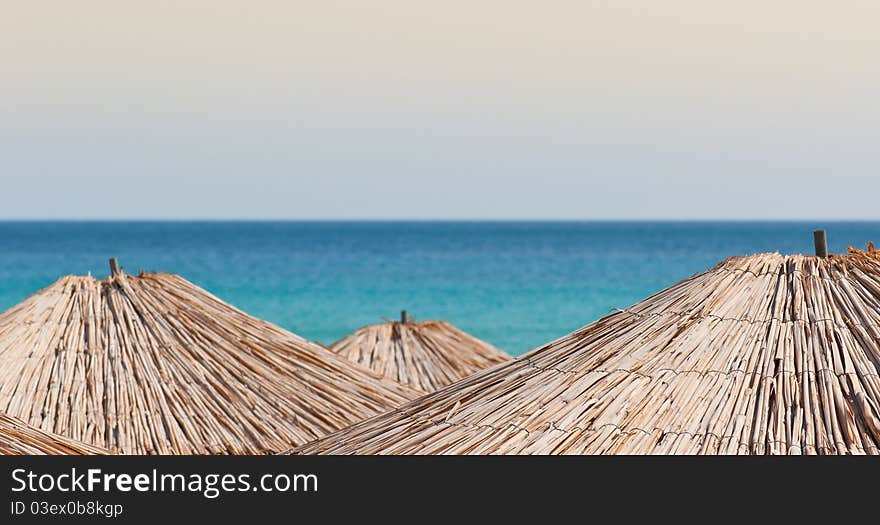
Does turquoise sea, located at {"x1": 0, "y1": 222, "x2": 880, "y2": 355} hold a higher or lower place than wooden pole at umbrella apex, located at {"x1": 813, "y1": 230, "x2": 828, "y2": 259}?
higher

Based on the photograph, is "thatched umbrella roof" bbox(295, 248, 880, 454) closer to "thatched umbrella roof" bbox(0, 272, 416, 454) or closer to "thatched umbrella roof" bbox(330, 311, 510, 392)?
"thatched umbrella roof" bbox(0, 272, 416, 454)

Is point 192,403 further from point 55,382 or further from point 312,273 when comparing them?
point 312,273

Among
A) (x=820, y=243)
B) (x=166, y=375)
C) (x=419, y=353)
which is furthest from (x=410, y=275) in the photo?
(x=820, y=243)

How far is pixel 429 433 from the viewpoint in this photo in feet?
10.8

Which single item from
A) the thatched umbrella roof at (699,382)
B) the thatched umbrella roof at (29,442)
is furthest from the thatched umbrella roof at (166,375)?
the thatched umbrella roof at (699,382)

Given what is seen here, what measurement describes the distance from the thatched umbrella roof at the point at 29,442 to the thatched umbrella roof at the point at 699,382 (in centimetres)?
99

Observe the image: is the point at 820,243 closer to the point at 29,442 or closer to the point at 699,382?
the point at 699,382

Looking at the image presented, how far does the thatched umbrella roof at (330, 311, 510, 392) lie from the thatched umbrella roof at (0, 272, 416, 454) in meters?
2.12

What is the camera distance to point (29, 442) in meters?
3.92

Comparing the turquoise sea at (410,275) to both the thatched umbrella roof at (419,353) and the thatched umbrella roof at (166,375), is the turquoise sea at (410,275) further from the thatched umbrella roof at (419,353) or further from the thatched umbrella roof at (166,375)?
the thatched umbrella roof at (166,375)

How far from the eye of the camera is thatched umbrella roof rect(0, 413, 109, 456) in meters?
3.81

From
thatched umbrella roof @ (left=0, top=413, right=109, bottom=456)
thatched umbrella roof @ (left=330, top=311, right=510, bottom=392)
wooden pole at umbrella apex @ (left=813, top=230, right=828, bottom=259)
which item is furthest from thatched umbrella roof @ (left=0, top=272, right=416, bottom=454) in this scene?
wooden pole at umbrella apex @ (left=813, top=230, right=828, bottom=259)

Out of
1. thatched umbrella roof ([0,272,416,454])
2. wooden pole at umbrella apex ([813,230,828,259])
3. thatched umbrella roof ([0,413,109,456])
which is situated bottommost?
thatched umbrella roof ([0,413,109,456])
